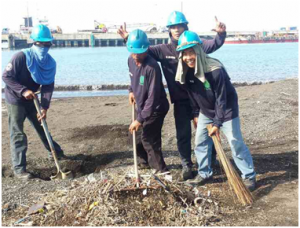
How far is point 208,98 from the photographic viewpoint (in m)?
4.71

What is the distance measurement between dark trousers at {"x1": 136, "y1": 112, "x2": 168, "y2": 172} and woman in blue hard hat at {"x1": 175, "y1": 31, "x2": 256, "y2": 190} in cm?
58

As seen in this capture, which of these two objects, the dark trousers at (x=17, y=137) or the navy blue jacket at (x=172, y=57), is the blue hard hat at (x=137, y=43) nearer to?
the navy blue jacket at (x=172, y=57)

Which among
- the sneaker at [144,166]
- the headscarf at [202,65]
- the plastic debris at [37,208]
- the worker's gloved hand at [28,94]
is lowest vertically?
the plastic debris at [37,208]

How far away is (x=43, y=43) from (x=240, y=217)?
4.00 metres

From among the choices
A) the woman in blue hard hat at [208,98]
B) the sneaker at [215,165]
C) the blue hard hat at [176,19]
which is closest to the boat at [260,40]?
the sneaker at [215,165]

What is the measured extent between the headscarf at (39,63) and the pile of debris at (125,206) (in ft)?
7.19

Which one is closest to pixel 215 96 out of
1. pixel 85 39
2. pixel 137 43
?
pixel 137 43

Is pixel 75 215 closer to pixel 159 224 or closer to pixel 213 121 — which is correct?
pixel 159 224

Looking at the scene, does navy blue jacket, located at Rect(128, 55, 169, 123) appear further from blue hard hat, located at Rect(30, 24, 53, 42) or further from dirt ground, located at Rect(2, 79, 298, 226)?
blue hard hat, located at Rect(30, 24, 53, 42)

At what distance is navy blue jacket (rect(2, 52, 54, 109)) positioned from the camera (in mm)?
5719

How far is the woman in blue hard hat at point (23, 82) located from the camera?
5.74 metres

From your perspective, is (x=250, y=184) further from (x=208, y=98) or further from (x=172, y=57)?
(x=172, y=57)

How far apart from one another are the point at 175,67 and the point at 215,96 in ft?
2.77

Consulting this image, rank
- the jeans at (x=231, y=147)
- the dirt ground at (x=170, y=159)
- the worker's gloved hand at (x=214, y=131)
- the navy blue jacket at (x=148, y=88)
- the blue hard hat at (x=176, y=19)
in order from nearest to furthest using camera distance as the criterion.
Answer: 1. the dirt ground at (x=170, y=159)
2. the worker's gloved hand at (x=214, y=131)
3. the jeans at (x=231, y=147)
4. the navy blue jacket at (x=148, y=88)
5. the blue hard hat at (x=176, y=19)
